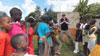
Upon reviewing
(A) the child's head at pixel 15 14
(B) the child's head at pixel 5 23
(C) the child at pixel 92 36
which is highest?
(A) the child's head at pixel 15 14

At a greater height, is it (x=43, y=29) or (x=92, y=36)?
(x=43, y=29)

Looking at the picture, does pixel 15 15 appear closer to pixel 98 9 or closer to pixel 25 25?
pixel 25 25

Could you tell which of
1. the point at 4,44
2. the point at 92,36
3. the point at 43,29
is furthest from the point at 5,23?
the point at 92,36

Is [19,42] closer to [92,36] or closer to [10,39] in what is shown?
[10,39]

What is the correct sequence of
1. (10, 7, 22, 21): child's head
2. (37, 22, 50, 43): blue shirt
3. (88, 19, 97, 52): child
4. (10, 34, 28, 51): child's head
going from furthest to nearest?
(88, 19, 97, 52): child, (37, 22, 50, 43): blue shirt, (10, 7, 22, 21): child's head, (10, 34, 28, 51): child's head

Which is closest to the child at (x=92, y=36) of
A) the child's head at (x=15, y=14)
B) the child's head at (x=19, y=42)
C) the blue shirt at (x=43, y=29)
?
the blue shirt at (x=43, y=29)

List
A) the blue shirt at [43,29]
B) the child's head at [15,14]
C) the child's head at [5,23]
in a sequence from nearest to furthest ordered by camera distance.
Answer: the child's head at [5,23], the child's head at [15,14], the blue shirt at [43,29]

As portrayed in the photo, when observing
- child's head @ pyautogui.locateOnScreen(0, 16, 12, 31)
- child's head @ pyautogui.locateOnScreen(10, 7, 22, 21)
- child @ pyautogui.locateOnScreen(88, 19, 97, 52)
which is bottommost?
child @ pyautogui.locateOnScreen(88, 19, 97, 52)

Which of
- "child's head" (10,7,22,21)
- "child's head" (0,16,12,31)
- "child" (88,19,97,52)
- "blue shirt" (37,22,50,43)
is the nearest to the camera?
"child's head" (0,16,12,31)

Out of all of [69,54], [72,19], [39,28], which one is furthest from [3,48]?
[72,19]

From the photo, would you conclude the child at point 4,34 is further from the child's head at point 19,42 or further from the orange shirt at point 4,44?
the child's head at point 19,42

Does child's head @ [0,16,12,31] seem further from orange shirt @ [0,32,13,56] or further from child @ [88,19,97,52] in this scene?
child @ [88,19,97,52]

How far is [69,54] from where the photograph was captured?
4.55 metres

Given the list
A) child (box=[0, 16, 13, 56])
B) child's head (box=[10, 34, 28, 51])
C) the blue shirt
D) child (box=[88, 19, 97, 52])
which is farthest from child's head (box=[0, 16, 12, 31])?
child (box=[88, 19, 97, 52])
